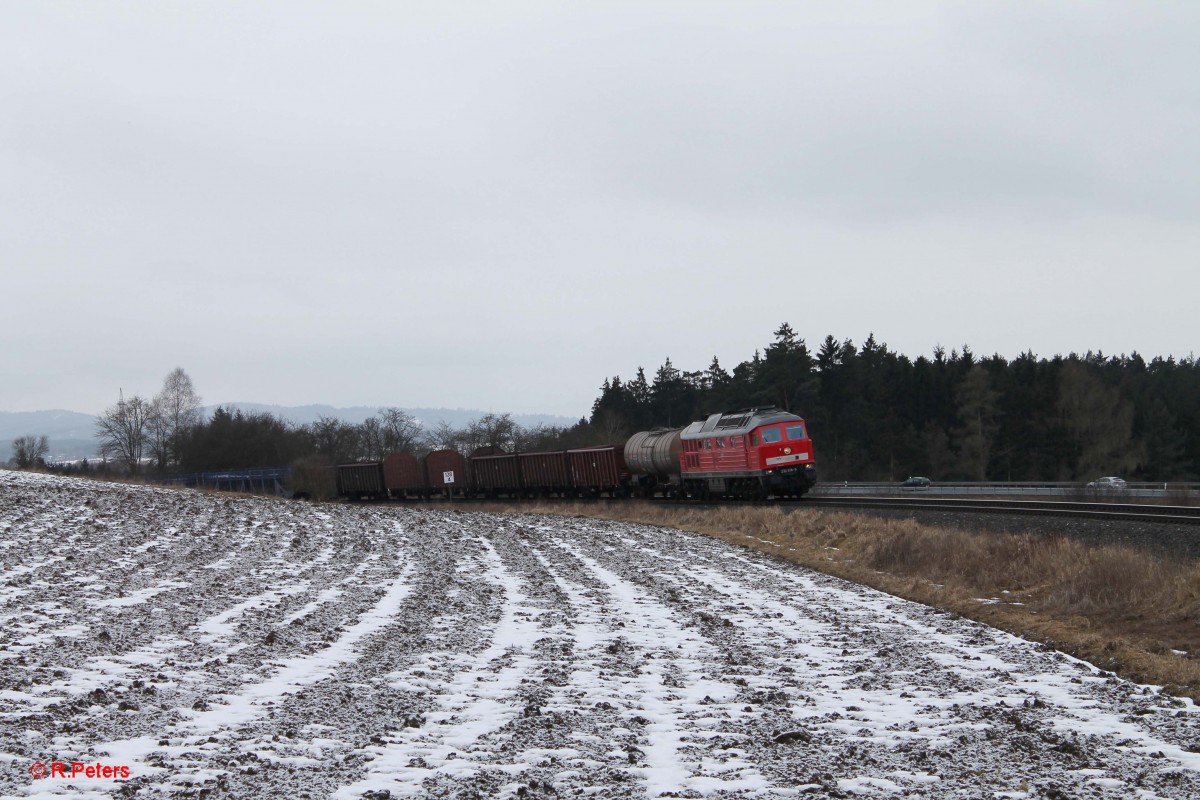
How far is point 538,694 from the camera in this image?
9.29 m

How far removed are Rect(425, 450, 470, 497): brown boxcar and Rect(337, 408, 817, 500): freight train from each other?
6 cm

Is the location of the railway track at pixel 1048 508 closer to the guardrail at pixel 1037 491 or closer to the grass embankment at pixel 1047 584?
the guardrail at pixel 1037 491

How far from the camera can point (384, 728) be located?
800 centimetres

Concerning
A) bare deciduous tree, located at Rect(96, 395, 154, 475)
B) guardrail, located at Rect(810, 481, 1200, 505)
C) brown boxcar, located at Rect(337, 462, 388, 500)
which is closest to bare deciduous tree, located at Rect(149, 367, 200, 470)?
bare deciduous tree, located at Rect(96, 395, 154, 475)

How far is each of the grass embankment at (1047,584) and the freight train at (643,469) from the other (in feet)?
37.3

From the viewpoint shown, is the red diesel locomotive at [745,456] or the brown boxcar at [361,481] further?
the brown boxcar at [361,481]

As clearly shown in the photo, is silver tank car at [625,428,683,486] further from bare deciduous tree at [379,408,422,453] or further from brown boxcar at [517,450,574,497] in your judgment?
bare deciduous tree at [379,408,422,453]

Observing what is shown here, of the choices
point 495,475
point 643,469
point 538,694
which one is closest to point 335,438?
point 495,475

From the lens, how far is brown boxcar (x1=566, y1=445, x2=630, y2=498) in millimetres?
49750

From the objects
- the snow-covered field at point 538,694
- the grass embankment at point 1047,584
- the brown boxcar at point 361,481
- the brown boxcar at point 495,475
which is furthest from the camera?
the brown boxcar at point 361,481

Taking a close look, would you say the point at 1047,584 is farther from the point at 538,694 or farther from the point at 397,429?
the point at 397,429

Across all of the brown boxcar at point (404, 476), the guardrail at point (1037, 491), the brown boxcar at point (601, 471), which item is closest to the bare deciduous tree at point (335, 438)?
the brown boxcar at point (404, 476)

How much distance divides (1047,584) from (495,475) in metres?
45.7

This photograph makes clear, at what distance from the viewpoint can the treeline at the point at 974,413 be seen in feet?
251
